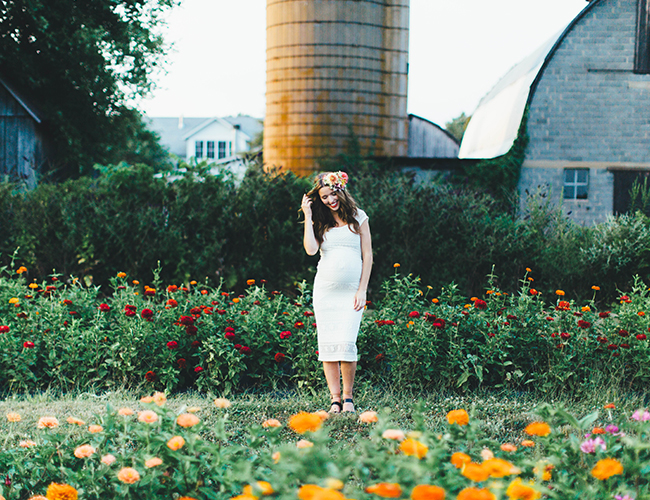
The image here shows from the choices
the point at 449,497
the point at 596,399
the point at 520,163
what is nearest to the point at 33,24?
the point at 520,163

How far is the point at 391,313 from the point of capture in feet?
18.1

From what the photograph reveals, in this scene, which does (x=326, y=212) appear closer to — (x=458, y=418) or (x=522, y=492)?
(x=458, y=418)

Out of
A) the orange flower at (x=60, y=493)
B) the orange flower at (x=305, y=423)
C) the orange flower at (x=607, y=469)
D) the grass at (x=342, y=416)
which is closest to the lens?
the orange flower at (x=607, y=469)

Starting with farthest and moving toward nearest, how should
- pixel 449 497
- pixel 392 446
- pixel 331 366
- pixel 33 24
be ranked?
pixel 33 24
pixel 331 366
pixel 392 446
pixel 449 497

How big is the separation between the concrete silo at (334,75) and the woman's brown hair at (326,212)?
34.6ft

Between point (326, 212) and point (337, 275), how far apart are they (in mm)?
455

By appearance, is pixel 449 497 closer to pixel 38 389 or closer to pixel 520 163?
pixel 38 389

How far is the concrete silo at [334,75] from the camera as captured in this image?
14.7 meters

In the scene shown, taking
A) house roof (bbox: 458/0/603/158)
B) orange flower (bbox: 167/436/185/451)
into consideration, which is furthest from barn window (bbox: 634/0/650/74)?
orange flower (bbox: 167/436/185/451)

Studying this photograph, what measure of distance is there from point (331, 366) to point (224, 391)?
94 cm

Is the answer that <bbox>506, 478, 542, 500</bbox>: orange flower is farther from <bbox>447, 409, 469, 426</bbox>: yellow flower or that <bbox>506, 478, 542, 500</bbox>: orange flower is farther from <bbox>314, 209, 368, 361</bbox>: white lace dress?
<bbox>314, 209, 368, 361</bbox>: white lace dress

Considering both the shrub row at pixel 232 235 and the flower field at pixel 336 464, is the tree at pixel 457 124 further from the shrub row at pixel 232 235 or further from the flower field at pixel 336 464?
the flower field at pixel 336 464

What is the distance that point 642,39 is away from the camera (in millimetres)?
15031

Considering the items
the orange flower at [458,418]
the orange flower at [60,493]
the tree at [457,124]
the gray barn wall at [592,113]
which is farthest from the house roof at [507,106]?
the tree at [457,124]
